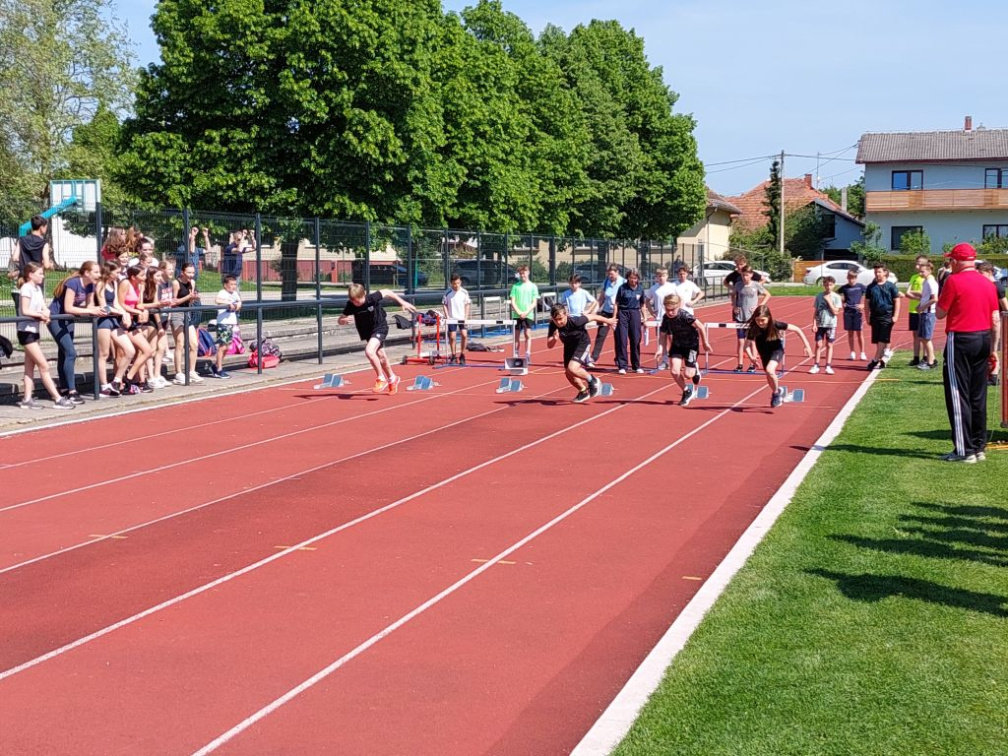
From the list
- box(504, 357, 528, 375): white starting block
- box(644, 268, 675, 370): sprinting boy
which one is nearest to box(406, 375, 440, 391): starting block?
box(504, 357, 528, 375): white starting block

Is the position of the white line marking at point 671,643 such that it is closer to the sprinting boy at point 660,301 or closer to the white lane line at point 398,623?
the white lane line at point 398,623

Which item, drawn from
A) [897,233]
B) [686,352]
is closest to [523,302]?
[686,352]

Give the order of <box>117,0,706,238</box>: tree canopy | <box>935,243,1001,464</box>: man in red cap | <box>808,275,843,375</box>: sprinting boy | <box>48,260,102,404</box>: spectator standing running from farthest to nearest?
<box>117,0,706,238</box>: tree canopy, <box>808,275,843,375</box>: sprinting boy, <box>48,260,102,404</box>: spectator standing, <box>935,243,1001,464</box>: man in red cap

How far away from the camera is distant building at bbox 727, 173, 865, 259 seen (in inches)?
3369

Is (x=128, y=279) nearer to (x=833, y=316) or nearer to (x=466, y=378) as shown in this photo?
(x=466, y=378)

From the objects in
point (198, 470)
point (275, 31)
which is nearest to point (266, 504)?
point (198, 470)

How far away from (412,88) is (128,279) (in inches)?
720

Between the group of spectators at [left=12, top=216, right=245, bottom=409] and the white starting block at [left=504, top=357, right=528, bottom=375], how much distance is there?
5.01m

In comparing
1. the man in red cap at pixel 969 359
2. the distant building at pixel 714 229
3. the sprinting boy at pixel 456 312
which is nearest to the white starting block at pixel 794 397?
the man in red cap at pixel 969 359

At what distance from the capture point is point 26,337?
15.5 metres

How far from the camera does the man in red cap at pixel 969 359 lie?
11.5 m

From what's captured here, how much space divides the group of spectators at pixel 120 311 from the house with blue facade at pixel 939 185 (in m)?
60.3

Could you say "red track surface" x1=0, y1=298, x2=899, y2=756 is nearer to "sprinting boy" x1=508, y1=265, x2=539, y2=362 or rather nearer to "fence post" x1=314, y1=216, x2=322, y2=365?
"sprinting boy" x1=508, y1=265, x2=539, y2=362

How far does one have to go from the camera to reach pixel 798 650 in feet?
20.2
